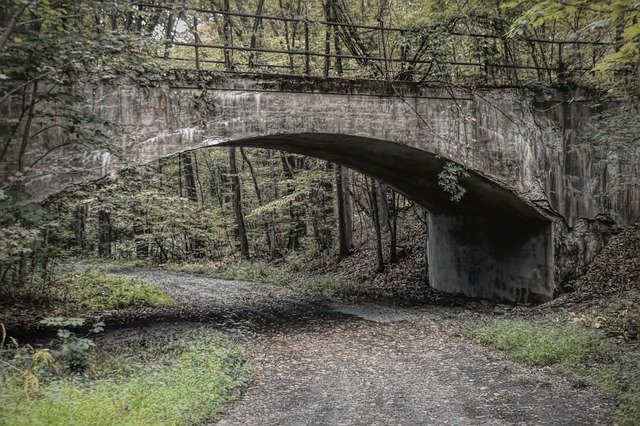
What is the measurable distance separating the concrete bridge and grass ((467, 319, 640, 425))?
3213mm

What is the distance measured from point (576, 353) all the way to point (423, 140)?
199 inches

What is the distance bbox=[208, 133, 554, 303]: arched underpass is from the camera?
37.8ft

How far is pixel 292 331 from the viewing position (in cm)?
1012

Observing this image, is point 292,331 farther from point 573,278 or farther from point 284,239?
point 284,239

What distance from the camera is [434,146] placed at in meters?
11.0

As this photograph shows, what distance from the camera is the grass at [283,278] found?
1452cm

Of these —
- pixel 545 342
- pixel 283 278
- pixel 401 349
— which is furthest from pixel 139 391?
pixel 283 278

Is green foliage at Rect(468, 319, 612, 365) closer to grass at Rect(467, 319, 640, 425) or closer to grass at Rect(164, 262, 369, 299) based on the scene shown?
grass at Rect(467, 319, 640, 425)

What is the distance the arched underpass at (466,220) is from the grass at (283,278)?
2610 mm

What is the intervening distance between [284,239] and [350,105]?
14597 mm

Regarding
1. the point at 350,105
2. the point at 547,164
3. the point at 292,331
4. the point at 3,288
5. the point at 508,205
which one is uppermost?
the point at 350,105

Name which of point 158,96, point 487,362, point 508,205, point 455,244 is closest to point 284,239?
point 455,244

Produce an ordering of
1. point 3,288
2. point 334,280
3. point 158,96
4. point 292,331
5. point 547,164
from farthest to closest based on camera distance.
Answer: point 334,280 < point 547,164 < point 3,288 < point 292,331 < point 158,96

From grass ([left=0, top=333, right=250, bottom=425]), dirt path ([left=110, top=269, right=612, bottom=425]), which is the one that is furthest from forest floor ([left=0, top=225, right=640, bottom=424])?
grass ([left=0, top=333, right=250, bottom=425])
